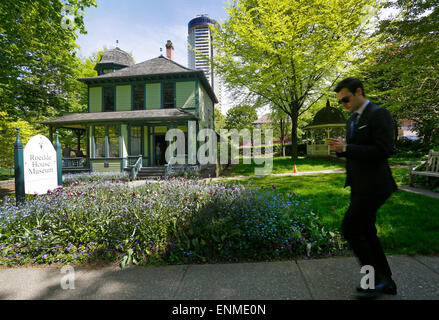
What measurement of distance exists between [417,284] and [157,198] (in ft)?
13.4

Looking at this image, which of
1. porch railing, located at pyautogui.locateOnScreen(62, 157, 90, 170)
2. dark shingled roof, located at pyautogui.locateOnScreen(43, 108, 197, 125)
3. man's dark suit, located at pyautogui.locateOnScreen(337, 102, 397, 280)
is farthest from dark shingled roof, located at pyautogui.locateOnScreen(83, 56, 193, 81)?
man's dark suit, located at pyautogui.locateOnScreen(337, 102, 397, 280)

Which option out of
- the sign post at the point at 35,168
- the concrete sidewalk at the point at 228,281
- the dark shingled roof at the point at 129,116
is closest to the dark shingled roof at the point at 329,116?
the dark shingled roof at the point at 129,116

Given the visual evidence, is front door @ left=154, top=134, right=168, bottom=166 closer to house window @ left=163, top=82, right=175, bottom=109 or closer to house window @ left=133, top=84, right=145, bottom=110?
house window @ left=163, top=82, right=175, bottom=109

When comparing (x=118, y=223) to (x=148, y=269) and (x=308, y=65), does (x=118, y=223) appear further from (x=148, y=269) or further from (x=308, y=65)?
(x=308, y=65)

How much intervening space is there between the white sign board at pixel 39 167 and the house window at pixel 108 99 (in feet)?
42.7

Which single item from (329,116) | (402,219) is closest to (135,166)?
(402,219)

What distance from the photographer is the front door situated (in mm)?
16859

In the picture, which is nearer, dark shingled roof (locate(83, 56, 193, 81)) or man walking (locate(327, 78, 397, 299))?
man walking (locate(327, 78, 397, 299))

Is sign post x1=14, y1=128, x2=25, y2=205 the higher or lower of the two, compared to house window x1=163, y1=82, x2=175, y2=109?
lower

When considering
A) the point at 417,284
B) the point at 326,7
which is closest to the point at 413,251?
the point at 417,284

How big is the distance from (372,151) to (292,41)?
42.2ft

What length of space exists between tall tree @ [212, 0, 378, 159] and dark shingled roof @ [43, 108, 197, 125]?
4.15m

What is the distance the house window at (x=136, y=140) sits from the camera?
54.0ft

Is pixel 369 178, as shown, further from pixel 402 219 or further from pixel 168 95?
pixel 168 95
